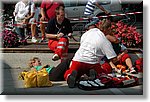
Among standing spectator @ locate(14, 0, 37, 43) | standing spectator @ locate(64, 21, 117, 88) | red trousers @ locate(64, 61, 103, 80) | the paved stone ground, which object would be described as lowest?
the paved stone ground

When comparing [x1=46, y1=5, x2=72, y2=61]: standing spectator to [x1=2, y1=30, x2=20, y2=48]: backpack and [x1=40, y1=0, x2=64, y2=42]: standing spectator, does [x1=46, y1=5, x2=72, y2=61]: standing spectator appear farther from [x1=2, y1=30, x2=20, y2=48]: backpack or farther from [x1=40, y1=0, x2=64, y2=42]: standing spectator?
[x1=2, y1=30, x2=20, y2=48]: backpack

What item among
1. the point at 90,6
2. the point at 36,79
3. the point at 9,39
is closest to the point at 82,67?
the point at 36,79

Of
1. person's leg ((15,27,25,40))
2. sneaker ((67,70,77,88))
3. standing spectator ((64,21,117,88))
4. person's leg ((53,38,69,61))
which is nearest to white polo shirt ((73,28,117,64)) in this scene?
standing spectator ((64,21,117,88))

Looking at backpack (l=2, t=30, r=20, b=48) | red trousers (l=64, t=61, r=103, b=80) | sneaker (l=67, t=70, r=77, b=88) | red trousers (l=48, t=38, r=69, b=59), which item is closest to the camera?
sneaker (l=67, t=70, r=77, b=88)

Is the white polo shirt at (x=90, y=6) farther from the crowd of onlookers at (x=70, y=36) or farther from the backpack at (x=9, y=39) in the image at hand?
the backpack at (x=9, y=39)

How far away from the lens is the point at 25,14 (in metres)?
8.59

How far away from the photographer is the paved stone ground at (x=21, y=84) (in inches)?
237

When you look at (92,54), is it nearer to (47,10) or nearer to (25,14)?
(47,10)

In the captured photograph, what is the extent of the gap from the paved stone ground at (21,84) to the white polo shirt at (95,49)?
50 cm

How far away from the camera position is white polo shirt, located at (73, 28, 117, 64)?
6.41 m

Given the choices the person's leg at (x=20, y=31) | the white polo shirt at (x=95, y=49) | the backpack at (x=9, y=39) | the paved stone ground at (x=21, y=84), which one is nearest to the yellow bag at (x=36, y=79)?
the paved stone ground at (x=21, y=84)

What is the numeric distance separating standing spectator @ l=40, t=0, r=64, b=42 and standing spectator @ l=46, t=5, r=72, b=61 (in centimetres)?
25

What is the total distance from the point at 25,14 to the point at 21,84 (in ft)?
7.68

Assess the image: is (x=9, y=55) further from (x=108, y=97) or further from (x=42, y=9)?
(x=108, y=97)
